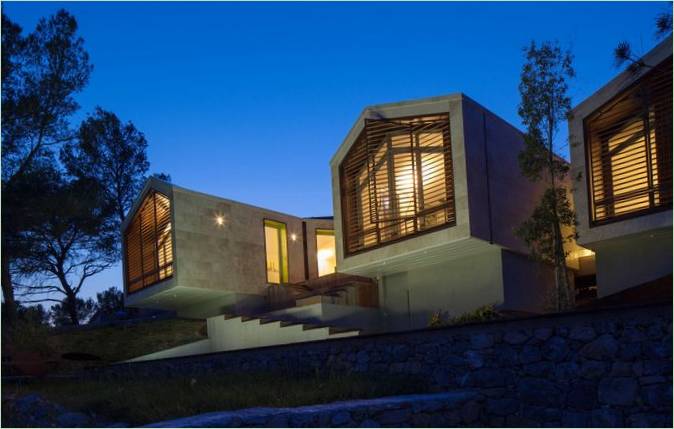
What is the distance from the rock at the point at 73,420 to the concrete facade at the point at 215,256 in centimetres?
1068

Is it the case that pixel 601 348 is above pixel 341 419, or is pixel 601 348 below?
above

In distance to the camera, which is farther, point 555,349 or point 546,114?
point 546,114

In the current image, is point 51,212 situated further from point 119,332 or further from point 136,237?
point 119,332

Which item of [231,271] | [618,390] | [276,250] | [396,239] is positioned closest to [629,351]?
[618,390]

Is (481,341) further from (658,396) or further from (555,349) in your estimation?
(658,396)

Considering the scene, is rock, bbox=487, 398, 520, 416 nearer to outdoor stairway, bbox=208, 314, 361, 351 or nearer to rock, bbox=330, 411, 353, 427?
rock, bbox=330, 411, 353, 427

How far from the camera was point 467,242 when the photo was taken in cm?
1563

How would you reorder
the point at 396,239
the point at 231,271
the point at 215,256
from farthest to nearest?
the point at 231,271
the point at 215,256
the point at 396,239

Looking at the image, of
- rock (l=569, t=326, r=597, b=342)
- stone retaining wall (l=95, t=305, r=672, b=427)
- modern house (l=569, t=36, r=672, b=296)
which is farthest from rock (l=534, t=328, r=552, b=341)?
modern house (l=569, t=36, r=672, b=296)

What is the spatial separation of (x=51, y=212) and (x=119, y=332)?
505 centimetres

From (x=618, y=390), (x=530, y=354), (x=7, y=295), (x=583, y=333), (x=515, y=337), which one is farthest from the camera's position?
(x=7, y=295)

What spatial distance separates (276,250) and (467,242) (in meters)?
10.5

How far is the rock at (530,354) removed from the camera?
9.92 m

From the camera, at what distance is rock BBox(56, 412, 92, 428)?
10.0 m
